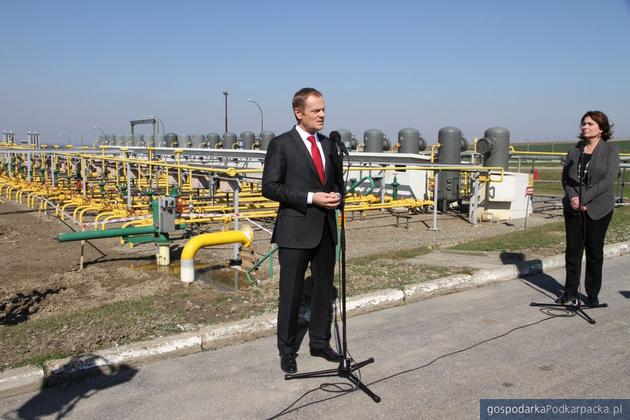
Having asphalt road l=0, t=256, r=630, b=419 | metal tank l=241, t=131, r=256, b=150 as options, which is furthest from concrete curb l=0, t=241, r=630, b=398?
metal tank l=241, t=131, r=256, b=150

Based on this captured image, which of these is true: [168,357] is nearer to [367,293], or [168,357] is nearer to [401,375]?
[401,375]

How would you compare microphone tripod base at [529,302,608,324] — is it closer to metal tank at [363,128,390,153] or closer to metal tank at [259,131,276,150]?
metal tank at [363,128,390,153]

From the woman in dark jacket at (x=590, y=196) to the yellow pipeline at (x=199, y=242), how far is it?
350 cm

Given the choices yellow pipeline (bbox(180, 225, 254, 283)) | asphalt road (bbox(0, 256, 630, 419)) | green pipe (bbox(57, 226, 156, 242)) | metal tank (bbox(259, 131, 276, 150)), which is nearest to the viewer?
asphalt road (bbox(0, 256, 630, 419))

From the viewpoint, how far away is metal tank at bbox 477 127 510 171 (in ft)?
49.0

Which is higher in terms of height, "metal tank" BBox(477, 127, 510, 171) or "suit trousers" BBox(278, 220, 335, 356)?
"metal tank" BBox(477, 127, 510, 171)

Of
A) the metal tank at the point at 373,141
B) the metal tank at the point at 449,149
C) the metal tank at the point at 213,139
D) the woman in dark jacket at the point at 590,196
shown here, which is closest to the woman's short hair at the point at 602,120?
the woman in dark jacket at the point at 590,196

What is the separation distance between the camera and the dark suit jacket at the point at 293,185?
3.85 m

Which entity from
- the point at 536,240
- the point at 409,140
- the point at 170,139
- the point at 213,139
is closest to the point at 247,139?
the point at 213,139

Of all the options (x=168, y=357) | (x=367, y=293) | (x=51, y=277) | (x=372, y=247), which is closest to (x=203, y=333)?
(x=168, y=357)

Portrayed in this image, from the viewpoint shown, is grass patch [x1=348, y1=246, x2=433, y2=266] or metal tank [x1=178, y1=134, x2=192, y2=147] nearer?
grass patch [x1=348, y1=246, x2=433, y2=266]

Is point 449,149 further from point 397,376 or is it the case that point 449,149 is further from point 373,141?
point 397,376

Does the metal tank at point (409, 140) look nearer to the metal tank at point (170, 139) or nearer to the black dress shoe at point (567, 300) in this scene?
the black dress shoe at point (567, 300)

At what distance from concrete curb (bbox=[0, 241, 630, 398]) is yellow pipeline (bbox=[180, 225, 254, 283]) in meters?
1.74
